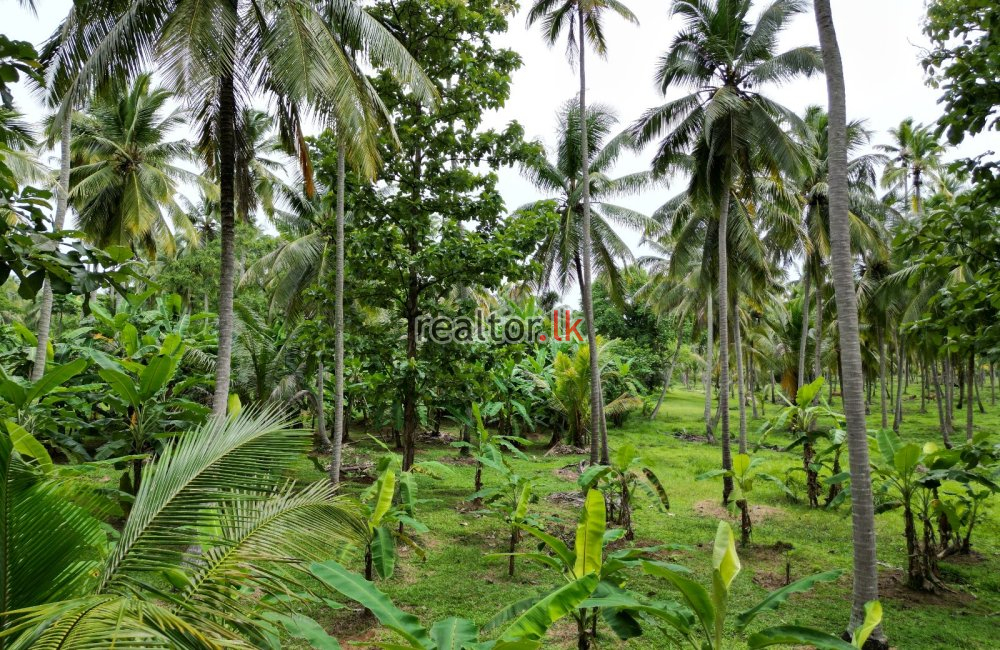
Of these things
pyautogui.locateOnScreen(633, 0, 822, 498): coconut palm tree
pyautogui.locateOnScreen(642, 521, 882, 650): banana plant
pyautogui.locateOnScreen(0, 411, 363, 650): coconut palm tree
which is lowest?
pyautogui.locateOnScreen(642, 521, 882, 650): banana plant

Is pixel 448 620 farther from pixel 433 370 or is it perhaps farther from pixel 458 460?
pixel 458 460

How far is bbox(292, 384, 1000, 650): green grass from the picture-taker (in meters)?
6.14

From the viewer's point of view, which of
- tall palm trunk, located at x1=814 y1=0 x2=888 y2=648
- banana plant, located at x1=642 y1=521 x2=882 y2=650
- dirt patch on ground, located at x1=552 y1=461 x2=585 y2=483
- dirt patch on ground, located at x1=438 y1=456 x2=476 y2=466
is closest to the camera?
banana plant, located at x1=642 y1=521 x2=882 y2=650

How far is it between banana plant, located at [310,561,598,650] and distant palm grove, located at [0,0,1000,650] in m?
0.02

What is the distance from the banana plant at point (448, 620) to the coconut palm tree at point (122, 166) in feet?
55.4

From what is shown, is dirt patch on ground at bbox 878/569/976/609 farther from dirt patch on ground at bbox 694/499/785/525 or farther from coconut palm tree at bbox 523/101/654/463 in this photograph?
coconut palm tree at bbox 523/101/654/463

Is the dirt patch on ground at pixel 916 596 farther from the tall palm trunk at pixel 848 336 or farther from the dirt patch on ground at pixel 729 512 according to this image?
the dirt patch on ground at pixel 729 512

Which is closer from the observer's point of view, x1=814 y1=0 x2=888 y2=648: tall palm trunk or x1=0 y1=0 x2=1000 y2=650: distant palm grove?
x1=0 y1=0 x2=1000 y2=650: distant palm grove

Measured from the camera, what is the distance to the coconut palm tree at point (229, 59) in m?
6.34

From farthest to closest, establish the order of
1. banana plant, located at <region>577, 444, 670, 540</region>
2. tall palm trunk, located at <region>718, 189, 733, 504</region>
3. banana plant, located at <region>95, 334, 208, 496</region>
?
tall palm trunk, located at <region>718, 189, 733, 504</region>
banana plant, located at <region>577, 444, 670, 540</region>
banana plant, located at <region>95, 334, 208, 496</region>

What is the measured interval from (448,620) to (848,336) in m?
4.77

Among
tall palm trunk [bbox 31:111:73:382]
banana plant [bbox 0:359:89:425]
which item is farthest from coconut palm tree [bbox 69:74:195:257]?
banana plant [bbox 0:359:89:425]

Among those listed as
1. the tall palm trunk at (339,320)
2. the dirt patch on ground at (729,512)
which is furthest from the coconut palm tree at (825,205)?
the tall palm trunk at (339,320)

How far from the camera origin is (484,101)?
1004 cm
